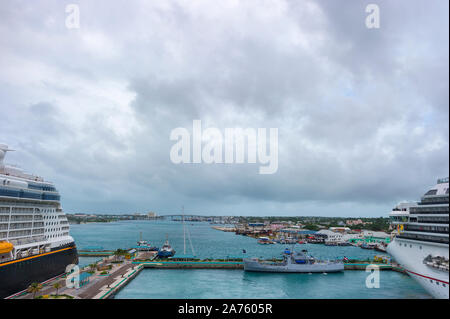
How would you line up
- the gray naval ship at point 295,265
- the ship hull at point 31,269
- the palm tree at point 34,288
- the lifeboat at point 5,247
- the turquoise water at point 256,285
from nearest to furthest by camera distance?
the lifeboat at point 5,247
the ship hull at point 31,269
the palm tree at point 34,288
the turquoise water at point 256,285
the gray naval ship at point 295,265

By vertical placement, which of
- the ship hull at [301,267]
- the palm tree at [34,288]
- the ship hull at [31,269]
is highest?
the ship hull at [31,269]

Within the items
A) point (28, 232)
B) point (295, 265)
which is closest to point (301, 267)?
point (295, 265)

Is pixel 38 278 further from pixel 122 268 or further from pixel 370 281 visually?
pixel 370 281

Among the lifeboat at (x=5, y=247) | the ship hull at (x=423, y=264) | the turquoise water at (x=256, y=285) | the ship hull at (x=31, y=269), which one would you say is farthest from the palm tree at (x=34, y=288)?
the ship hull at (x=423, y=264)

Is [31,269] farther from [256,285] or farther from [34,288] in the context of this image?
[256,285]

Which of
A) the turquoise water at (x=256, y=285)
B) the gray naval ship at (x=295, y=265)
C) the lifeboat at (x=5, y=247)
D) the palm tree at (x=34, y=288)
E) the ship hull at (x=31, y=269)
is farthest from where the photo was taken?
the gray naval ship at (x=295, y=265)

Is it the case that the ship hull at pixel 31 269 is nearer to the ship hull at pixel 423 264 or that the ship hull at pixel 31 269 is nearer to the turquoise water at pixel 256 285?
the turquoise water at pixel 256 285

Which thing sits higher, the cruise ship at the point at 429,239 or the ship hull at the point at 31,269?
the cruise ship at the point at 429,239
